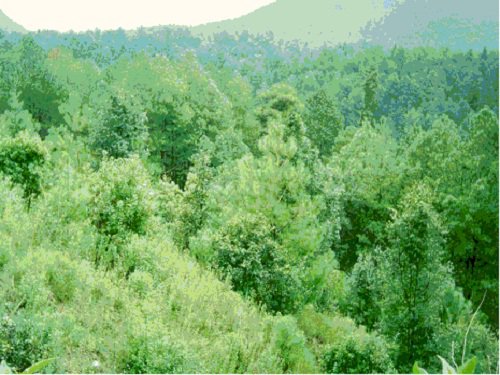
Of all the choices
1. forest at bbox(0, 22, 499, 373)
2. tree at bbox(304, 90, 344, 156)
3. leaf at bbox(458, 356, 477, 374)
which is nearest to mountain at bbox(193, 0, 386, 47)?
tree at bbox(304, 90, 344, 156)

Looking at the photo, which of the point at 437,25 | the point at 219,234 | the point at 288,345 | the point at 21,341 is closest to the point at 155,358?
the point at 21,341

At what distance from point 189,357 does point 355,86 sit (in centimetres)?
3910

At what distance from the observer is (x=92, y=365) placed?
5176 millimetres

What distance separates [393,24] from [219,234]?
187 feet

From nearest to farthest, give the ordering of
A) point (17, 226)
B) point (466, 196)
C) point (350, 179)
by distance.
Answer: point (17, 226)
point (466, 196)
point (350, 179)

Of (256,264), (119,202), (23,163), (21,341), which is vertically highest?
(23,163)

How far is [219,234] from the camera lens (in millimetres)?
10016

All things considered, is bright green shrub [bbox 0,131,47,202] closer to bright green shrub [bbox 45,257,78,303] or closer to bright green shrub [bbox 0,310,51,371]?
bright green shrub [bbox 45,257,78,303]

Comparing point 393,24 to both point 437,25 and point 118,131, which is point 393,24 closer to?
point 437,25

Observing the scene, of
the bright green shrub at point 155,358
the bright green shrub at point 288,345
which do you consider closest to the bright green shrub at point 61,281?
the bright green shrub at point 155,358

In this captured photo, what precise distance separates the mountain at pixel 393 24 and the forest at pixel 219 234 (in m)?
19.1

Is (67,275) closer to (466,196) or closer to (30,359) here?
(30,359)

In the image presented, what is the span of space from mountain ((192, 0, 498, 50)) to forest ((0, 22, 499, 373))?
19.1 m

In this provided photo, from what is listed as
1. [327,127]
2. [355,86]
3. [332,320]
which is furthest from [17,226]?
[355,86]
